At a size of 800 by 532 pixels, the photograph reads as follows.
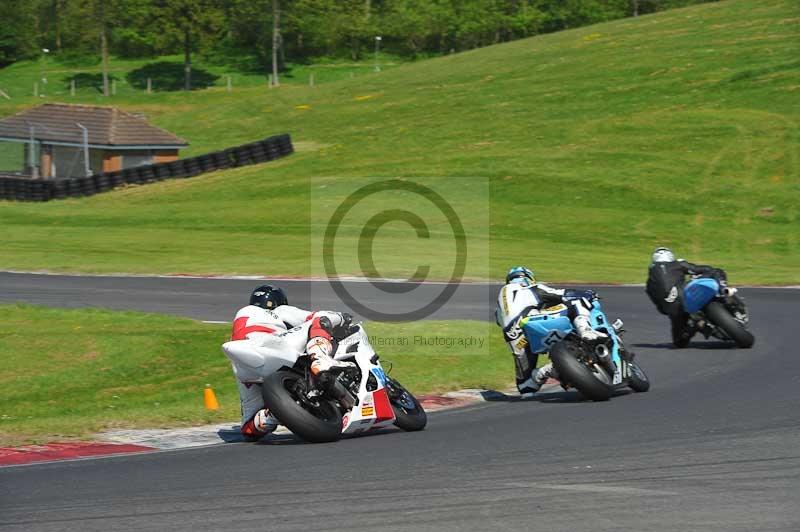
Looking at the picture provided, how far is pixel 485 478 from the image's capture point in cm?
797

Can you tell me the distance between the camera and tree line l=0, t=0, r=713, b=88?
9775 cm

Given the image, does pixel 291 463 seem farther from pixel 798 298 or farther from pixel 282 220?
pixel 282 220

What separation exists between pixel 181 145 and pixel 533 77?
19.6 metres

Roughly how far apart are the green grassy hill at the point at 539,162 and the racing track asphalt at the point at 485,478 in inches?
659

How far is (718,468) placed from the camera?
8.12m

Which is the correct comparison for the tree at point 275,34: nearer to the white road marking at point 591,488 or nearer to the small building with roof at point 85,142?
the small building with roof at point 85,142

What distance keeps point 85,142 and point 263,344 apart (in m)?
43.8

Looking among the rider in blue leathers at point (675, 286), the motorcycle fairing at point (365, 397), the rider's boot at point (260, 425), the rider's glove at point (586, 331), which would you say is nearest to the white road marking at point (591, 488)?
the motorcycle fairing at point (365, 397)

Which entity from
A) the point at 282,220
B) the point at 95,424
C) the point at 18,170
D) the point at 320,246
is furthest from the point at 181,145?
the point at 95,424

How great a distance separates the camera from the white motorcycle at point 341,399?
9.61 m

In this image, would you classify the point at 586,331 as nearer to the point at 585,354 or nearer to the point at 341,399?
the point at 585,354

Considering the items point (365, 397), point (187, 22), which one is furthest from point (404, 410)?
point (187, 22)

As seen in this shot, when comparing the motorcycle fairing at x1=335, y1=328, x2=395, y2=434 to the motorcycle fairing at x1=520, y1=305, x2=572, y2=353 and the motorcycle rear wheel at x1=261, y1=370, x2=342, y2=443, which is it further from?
the motorcycle fairing at x1=520, y1=305, x2=572, y2=353

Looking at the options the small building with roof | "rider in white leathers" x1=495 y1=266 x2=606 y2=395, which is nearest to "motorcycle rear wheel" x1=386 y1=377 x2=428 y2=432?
"rider in white leathers" x1=495 y1=266 x2=606 y2=395
